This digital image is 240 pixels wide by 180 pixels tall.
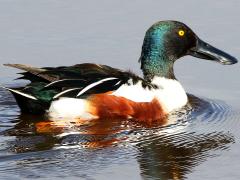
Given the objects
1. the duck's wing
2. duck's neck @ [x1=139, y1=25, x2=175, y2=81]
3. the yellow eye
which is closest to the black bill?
the yellow eye

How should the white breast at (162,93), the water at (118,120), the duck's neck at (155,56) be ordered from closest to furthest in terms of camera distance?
the water at (118,120)
the white breast at (162,93)
the duck's neck at (155,56)

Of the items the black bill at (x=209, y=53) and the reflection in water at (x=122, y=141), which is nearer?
the reflection in water at (x=122, y=141)

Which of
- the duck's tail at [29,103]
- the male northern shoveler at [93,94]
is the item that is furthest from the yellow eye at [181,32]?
the duck's tail at [29,103]

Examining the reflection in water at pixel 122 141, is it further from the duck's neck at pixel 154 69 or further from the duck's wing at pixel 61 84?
the duck's neck at pixel 154 69

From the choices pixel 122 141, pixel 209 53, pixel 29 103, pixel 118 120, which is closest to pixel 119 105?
pixel 118 120

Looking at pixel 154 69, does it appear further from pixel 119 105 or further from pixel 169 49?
pixel 119 105

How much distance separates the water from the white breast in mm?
161

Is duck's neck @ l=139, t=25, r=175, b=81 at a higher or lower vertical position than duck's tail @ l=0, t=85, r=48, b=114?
higher

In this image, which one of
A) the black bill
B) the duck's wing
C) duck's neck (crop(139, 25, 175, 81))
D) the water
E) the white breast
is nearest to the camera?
the water

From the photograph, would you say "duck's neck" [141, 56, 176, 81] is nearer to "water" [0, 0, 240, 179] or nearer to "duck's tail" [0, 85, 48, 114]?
"water" [0, 0, 240, 179]

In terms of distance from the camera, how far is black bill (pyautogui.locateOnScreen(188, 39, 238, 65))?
10234mm

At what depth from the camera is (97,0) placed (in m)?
12.7

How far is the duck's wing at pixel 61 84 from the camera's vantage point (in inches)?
368

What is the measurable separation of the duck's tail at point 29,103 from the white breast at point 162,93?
775mm
